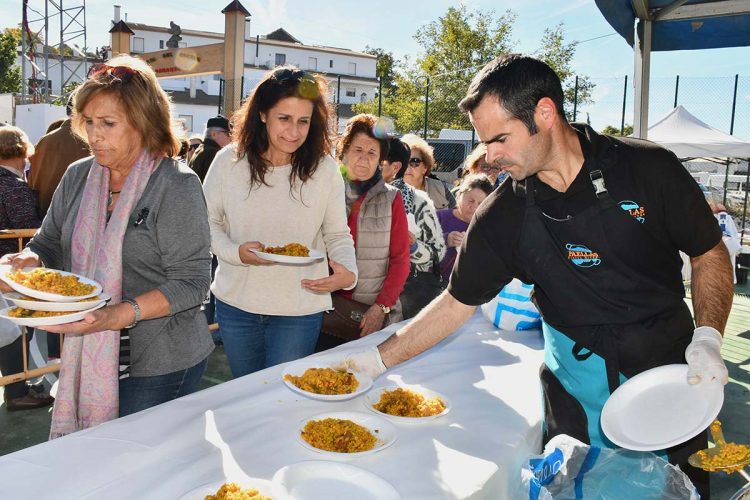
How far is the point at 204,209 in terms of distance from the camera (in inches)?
71.2

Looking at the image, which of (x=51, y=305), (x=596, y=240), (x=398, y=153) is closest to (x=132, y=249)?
(x=51, y=305)

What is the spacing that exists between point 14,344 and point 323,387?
9.31 ft

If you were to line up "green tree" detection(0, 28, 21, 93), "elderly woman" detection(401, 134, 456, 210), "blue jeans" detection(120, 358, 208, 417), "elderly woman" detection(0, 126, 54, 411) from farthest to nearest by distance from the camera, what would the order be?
"green tree" detection(0, 28, 21, 93) → "elderly woman" detection(401, 134, 456, 210) → "elderly woman" detection(0, 126, 54, 411) → "blue jeans" detection(120, 358, 208, 417)

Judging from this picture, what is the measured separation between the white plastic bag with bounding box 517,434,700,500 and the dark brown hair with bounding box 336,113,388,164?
2.07 meters

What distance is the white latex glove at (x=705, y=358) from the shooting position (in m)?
1.34

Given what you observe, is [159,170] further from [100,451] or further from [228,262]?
[100,451]

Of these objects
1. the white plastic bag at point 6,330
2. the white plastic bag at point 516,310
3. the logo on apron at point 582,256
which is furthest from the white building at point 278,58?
the logo on apron at point 582,256

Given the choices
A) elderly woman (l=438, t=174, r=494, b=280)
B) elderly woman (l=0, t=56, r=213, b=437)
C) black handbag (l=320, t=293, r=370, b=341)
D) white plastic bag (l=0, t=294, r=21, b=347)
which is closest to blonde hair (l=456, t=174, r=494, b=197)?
elderly woman (l=438, t=174, r=494, b=280)

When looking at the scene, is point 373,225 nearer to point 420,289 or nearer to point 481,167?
point 420,289

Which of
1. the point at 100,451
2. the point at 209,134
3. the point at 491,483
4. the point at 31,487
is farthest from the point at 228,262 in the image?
the point at 209,134

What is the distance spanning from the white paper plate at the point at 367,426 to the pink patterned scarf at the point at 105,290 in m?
0.66

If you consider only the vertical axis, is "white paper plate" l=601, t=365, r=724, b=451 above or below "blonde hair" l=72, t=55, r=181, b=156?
below

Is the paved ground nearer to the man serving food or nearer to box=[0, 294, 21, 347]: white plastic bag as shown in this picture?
box=[0, 294, 21, 347]: white plastic bag

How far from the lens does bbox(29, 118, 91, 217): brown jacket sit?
425 centimetres
